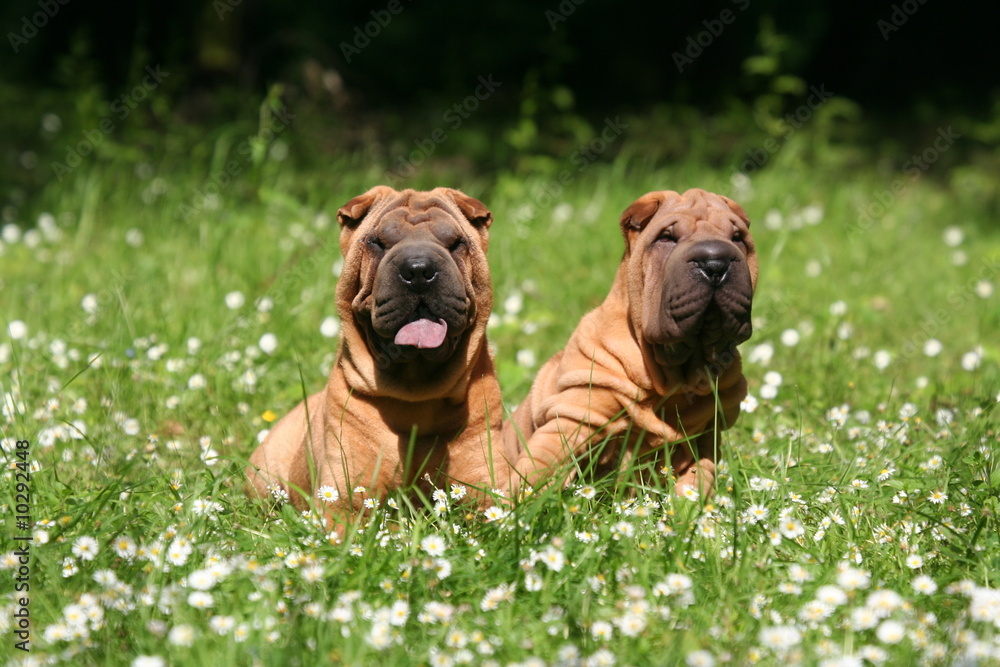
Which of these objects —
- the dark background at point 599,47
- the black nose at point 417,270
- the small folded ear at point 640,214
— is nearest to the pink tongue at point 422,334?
the black nose at point 417,270

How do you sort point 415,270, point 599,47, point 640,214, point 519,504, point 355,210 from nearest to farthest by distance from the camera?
point 519,504
point 415,270
point 355,210
point 640,214
point 599,47

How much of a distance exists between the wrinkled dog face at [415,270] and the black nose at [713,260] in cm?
71

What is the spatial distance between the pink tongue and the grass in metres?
0.52

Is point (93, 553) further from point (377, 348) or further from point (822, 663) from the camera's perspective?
point (822, 663)

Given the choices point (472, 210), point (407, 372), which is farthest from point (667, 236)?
point (407, 372)

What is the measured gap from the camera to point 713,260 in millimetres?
3410

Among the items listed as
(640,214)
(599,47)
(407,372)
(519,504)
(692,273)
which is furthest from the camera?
(599,47)

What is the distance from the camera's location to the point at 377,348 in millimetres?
3521

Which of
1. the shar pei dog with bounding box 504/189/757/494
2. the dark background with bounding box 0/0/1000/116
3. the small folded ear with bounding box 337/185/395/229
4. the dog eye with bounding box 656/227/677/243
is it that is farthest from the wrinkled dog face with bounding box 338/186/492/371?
the dark background with bounding box 0/0/1000/116

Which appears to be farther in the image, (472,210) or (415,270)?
(472,210)

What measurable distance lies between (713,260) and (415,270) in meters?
0.97

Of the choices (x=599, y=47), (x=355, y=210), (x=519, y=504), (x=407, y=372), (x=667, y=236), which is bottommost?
(x=599, y=47)

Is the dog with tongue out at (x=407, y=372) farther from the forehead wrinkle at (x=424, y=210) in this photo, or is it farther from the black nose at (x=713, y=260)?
the black nose at (x=713, y=260)

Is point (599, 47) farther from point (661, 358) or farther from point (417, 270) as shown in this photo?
point (417, 270)
